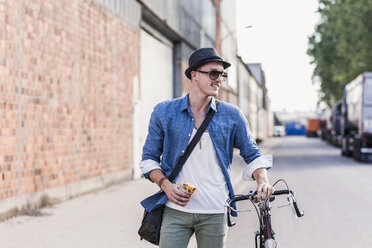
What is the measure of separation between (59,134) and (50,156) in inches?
21.3

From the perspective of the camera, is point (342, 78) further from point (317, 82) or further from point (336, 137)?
point (317, 82)

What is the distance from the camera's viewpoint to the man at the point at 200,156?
124 inches

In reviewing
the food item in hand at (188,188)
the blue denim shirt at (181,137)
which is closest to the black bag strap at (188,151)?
the blue denim shirt at (181,137)

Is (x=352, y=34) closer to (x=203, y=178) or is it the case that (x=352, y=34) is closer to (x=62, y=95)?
(x=62, y=95)

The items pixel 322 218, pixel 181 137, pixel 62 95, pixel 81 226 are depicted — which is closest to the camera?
pixel 181 137

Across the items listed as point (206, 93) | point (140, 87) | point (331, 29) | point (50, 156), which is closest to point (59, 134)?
point (50, 156)

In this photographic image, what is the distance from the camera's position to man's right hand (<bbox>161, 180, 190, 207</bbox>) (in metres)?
2.98

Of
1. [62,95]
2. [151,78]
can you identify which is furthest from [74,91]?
[151,78]

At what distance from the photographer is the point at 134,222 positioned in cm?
797

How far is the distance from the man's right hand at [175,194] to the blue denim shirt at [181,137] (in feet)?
0.41

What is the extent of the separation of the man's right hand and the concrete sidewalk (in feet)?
11.5

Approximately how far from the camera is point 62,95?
10.2 meters

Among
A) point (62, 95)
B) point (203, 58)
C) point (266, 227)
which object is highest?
point (203, 58)

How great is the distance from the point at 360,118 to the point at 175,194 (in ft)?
64.7
